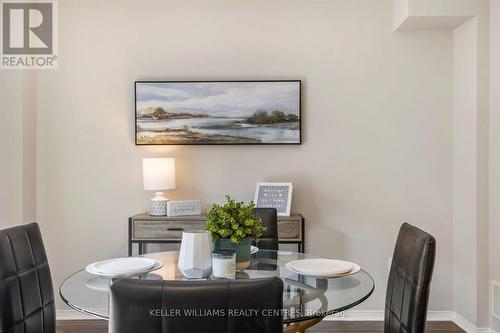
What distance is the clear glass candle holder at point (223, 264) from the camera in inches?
66.4

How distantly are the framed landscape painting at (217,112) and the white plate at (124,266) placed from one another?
5.20ft

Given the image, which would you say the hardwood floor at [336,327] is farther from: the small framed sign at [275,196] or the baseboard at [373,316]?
the small framed sign at [275,196]

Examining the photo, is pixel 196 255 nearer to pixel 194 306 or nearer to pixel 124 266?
pixel 124 266

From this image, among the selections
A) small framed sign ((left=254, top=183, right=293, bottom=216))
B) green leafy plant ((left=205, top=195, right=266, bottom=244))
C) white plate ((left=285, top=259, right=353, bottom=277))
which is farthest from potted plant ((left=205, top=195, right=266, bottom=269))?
small framed sign ((left=254, top=183, right=293, bottom=216))

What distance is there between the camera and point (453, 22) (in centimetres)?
321

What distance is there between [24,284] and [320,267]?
1.25 metres

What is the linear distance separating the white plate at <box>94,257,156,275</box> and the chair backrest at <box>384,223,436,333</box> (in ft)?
3.50

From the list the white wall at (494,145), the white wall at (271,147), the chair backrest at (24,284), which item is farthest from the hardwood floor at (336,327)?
the chair backrest at (24,284)

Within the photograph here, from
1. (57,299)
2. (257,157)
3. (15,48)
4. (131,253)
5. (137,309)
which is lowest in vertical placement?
(57,299)

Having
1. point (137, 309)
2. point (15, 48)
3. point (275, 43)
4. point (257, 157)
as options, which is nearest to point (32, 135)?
point (15, 48)

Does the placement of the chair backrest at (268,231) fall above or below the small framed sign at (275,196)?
below

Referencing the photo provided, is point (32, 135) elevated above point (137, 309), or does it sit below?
above

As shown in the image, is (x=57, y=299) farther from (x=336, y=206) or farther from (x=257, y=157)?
(x=336, y=206)

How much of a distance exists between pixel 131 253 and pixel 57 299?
879 mm
